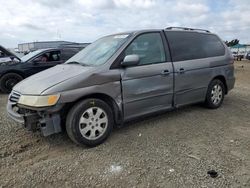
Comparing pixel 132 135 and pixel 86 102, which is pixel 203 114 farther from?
pixel 86 102

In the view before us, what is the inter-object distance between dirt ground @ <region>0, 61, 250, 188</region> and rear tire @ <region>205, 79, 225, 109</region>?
0.72 meters

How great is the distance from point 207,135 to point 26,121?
278 cm

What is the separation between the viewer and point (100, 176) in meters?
2.95

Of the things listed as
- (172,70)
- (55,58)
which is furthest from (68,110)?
(55,58)

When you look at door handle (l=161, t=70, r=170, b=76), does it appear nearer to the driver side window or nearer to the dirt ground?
the driver side window

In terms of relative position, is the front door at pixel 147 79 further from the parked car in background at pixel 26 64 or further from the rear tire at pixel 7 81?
the rear tire at pixel 7 81

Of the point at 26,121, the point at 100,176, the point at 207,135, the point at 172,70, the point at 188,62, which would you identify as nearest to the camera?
the point at 100,176

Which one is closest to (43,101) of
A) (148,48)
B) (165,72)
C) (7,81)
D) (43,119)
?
(43,119)

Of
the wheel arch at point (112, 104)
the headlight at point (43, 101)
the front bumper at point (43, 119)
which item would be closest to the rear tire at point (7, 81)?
the front bumper at point (43, 119)

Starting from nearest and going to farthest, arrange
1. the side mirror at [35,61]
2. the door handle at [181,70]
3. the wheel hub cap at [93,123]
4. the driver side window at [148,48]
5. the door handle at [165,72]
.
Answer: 1. the wheel hub cap at [93,123]
2. the driver side window at [148,48]
3. the door handle at [165,72]
4. the door handle at [181,70]
5. the side mirror at [35,61]

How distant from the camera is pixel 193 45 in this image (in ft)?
16.7

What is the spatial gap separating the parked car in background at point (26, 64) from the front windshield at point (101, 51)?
13.8 feet

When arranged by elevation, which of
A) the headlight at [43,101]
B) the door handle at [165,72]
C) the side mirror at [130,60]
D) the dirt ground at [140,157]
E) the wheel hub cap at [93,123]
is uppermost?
the side mirror at [130,60]

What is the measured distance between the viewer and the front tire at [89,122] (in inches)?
138
